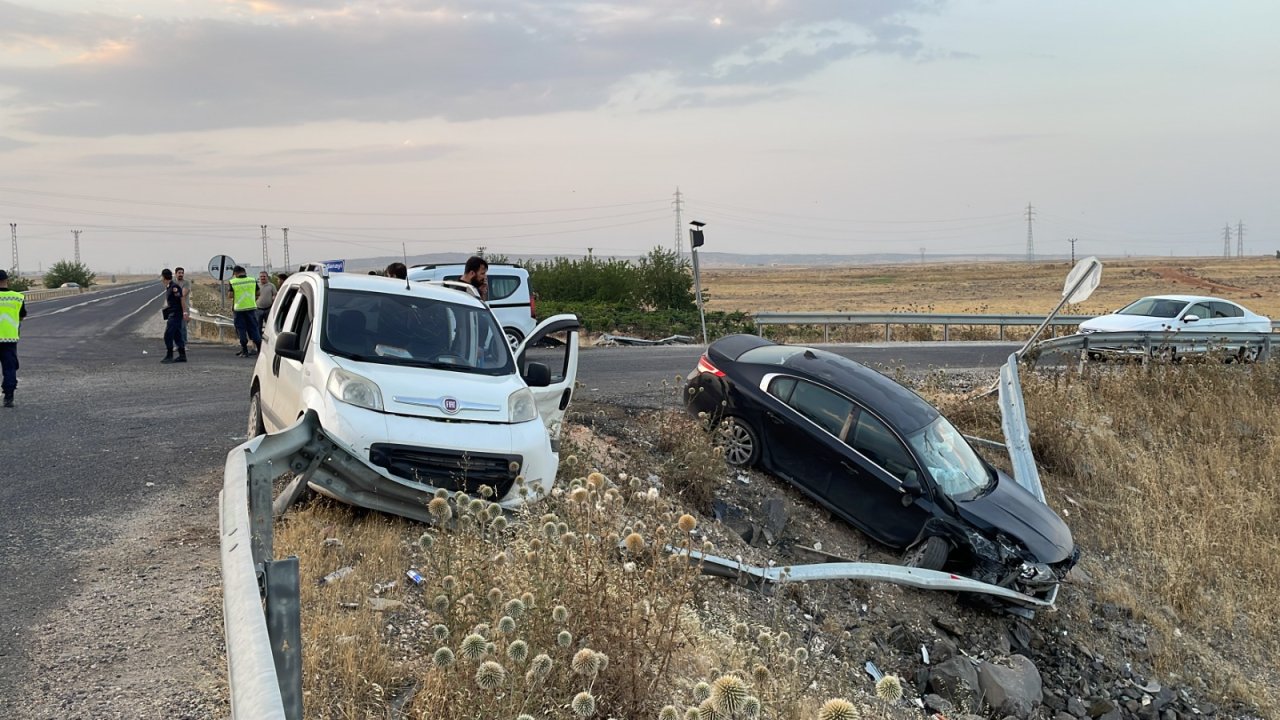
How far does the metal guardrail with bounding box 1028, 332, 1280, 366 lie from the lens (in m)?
16.2

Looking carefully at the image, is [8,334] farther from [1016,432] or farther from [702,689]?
[1016,432]

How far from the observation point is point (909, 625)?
8.77 m

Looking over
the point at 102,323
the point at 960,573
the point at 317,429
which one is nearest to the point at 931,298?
the point at 102,323

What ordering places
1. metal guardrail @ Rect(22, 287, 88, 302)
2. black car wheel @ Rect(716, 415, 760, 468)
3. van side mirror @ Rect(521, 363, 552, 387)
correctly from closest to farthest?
van side mirror @ Rect(521, 363, 552, 387)
black car wheel @ Rect(716, 415, 760, 468)
metal guardrail @ Rect(22, 287, 88, 302)

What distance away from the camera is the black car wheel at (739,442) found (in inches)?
424

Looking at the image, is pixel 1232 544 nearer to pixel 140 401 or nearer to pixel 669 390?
pixel 669 390

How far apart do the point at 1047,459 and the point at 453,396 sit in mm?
10300

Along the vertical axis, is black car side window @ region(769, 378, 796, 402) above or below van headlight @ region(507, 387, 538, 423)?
below

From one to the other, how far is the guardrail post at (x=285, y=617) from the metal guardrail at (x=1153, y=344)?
1526 centimetres

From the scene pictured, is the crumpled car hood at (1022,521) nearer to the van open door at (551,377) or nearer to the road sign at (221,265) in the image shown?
the van open door at (551,377)

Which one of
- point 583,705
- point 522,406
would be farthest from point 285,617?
point 522,406

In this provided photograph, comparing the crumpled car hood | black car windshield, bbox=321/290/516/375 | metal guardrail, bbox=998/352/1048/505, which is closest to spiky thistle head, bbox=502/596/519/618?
black car windshield, bbox=321/290/516/375

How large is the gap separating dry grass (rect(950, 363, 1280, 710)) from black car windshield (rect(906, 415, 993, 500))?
220 centimetres

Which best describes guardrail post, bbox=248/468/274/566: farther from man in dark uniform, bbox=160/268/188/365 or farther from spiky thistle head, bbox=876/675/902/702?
man in dark uniform, bbox=160/268/188/365
